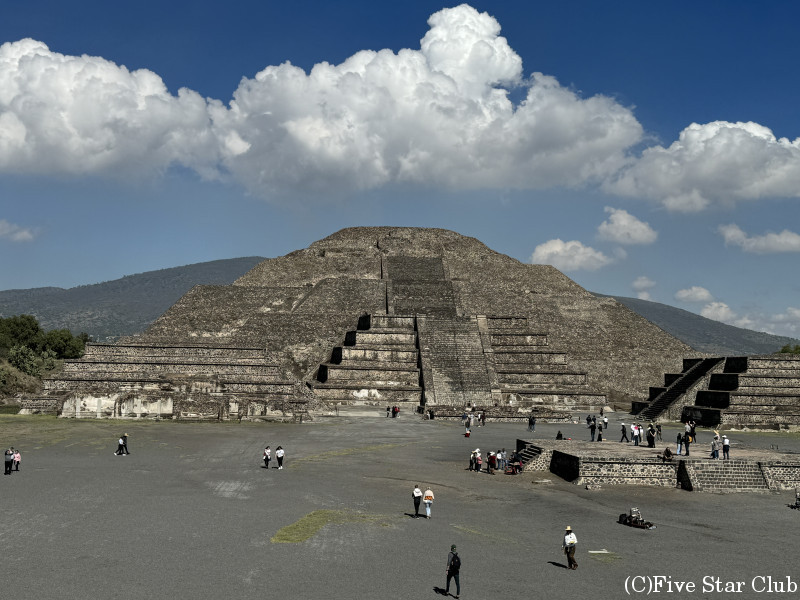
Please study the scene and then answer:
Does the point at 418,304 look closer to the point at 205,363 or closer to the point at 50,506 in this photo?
the point at 205,363

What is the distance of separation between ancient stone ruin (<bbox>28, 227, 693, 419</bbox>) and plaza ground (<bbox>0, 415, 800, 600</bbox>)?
35.3 feet

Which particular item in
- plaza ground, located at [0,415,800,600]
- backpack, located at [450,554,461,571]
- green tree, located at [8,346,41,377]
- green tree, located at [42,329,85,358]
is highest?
green tree, located at [42,329,85,358]

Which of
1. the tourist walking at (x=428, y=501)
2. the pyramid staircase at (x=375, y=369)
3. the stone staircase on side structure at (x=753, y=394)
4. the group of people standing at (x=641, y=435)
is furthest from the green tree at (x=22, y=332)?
the tourist walking at (x=428, y=501)

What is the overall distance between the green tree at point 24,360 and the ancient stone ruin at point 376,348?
13626 mm

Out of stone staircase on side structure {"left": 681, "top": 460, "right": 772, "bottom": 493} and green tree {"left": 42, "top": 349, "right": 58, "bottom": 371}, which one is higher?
green tree {"left": 42, "top": 349, "right": 58, "bottom": 371}

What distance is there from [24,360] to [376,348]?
32756 mm

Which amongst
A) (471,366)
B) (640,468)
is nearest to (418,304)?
(471,366)

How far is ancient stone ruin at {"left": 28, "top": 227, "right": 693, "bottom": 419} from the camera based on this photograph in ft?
117

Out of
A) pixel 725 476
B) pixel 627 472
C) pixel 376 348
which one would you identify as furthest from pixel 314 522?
pixel 376 348

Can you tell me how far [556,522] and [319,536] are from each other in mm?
5858

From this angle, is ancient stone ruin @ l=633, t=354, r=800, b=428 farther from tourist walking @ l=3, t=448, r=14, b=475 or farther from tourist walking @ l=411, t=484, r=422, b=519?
tourist walking @ l=3, t=448, r=14, b=475

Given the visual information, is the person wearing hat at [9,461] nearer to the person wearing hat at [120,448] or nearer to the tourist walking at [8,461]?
the tourist walking at [8,461]

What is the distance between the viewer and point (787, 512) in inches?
704

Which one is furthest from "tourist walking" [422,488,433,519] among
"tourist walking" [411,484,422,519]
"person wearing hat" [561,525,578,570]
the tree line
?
the tree line
